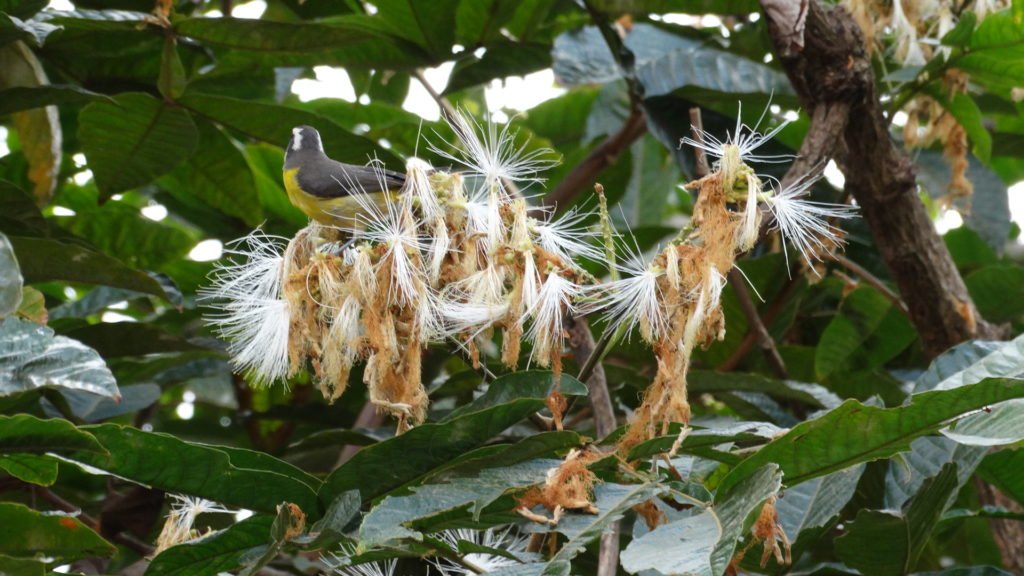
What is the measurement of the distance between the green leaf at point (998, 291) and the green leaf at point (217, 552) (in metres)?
1.66

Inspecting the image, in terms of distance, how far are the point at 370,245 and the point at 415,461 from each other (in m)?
0.26

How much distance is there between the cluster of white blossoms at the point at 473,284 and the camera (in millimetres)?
1281

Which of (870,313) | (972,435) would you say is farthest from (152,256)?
(972,435)

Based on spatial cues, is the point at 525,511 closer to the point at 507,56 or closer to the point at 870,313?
the point at 870,313

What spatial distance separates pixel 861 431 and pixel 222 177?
1648mm

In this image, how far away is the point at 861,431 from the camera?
1241 millimetres

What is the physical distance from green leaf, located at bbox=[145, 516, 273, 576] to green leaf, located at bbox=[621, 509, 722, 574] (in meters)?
0.48

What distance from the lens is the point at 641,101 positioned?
2328 mm

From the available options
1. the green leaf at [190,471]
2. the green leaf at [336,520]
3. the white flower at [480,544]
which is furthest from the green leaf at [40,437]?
the white flower at [480,544]

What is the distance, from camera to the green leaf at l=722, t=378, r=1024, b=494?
46.8 inches

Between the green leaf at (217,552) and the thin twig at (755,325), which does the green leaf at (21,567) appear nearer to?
the green leaf at (217,552)

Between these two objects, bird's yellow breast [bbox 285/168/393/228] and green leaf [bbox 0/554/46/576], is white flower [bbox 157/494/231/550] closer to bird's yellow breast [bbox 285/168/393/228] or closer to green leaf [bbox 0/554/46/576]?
green leaf [bbox 0/554/46/576]

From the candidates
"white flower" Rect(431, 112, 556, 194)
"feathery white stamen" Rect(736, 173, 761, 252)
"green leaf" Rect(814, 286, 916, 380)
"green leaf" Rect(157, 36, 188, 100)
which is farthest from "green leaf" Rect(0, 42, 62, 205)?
"green leaf" Rect(814, 286, 916, 380)

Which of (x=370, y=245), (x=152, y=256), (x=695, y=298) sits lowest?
(x=152, y=256)
